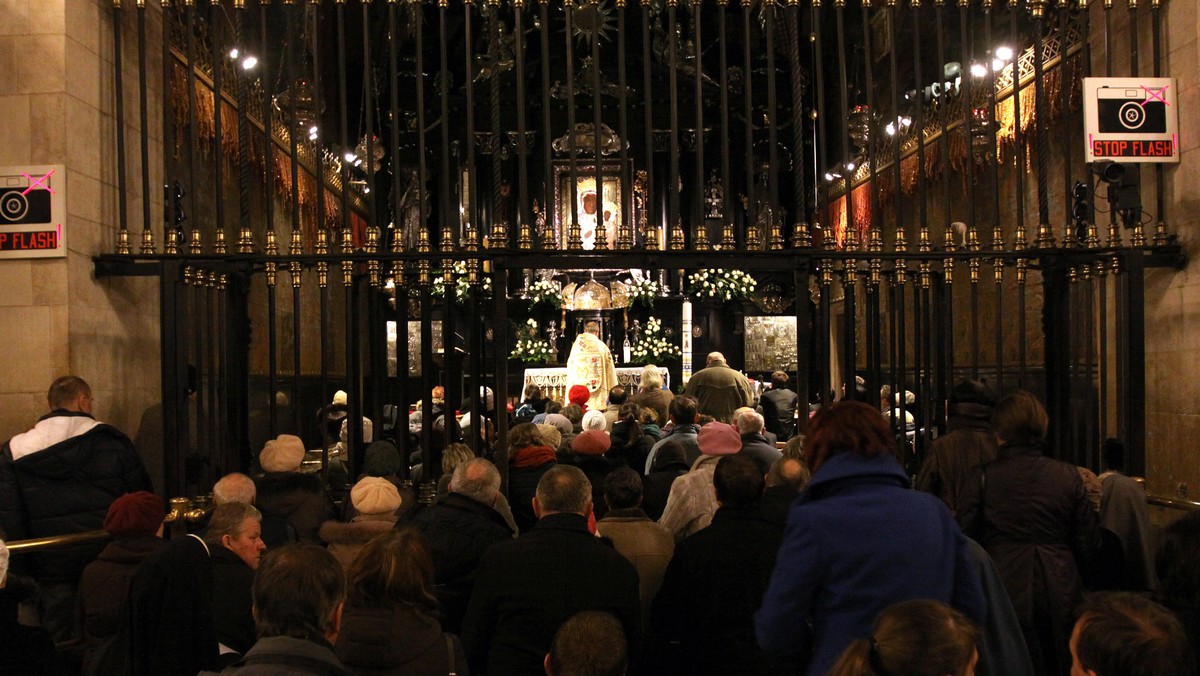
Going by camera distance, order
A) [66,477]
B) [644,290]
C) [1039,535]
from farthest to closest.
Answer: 1. [644,290]
2. [66,477]
3. [1039,535]

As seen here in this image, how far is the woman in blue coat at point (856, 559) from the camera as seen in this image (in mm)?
3244

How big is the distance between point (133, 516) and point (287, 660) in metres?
1.96

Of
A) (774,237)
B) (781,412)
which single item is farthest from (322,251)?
(781,412)

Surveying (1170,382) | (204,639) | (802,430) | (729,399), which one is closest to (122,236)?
(204,639)

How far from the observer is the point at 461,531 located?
4988 millimetres

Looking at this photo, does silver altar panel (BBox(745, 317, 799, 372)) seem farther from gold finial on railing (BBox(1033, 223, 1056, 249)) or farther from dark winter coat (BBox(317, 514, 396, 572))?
dark winter coat (BBox(317, 514, 396, 572))

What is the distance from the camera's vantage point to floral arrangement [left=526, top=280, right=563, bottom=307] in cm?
1755

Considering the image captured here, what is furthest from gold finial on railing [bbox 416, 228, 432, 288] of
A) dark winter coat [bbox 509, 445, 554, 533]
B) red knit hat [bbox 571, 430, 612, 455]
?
red knit hat [bbox 571, 430, 612, 455]

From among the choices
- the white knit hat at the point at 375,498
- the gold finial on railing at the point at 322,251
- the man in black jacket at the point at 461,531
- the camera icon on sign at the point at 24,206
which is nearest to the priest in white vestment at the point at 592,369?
the gold finial on railing at the point at 322,251

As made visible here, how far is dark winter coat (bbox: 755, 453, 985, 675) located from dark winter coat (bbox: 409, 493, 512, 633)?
189 centimetres

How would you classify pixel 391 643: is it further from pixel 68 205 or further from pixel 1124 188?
pixel 1124 188

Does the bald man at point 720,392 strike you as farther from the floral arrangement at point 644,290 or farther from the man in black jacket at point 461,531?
the floral arrangement at point 644,290

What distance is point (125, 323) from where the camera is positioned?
800cm

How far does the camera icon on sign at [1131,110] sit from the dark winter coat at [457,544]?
533 centimetres
